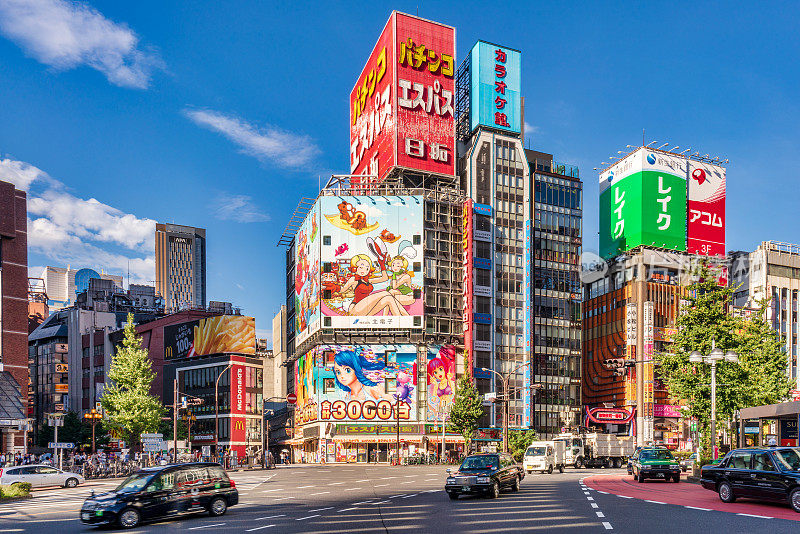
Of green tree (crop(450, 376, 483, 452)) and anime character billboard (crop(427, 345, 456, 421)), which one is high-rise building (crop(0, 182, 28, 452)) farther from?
anime character billboard (crop(427, 345, 456, 421))

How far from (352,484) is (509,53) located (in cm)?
8759

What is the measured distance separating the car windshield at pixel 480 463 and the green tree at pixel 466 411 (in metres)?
58.6

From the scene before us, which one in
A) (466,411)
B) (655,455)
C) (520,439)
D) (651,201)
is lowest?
(520,439)

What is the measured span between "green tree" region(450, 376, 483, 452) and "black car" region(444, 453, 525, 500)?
58.2 m

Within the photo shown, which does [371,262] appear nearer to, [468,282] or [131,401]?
[468,282]

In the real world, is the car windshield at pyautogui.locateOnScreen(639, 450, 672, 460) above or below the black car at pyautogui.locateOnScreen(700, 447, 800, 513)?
below

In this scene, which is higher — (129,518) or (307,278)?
(307,278)

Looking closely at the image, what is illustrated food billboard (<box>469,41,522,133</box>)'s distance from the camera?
113 m

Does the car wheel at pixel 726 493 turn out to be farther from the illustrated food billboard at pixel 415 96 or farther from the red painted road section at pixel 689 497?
the illustrated food billboard at pixel 415 96

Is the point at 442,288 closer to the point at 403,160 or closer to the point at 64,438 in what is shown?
the point at 403,160

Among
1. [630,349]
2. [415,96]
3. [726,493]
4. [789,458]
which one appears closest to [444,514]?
[726,493]

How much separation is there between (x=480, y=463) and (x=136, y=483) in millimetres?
12962

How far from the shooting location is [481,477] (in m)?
28.8

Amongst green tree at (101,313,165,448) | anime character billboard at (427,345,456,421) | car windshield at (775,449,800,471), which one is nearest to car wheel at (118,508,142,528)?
car windshield at (775,449,800,471)
